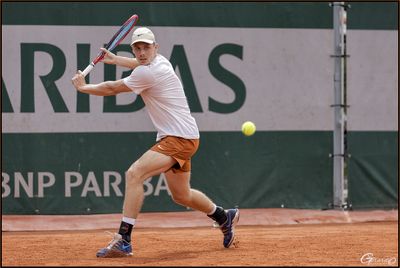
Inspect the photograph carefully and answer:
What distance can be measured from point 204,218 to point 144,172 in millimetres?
3416

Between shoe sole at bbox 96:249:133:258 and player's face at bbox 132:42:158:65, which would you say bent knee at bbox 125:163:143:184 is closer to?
shoe sole at bbox 96:249:133:258

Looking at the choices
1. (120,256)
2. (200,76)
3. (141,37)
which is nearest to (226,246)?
(120,256)

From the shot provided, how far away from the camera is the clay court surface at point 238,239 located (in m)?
5.86

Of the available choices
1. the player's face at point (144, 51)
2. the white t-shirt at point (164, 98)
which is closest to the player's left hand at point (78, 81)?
the white t-shirt at point (164, 98)

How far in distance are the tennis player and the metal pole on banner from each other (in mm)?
3713

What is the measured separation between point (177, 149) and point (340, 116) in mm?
4064

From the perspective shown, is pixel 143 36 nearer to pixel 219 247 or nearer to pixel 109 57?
pixel 109 57

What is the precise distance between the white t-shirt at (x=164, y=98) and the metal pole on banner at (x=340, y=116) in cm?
386

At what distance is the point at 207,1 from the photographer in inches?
375

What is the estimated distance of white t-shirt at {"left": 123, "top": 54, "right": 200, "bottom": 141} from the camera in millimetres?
6051

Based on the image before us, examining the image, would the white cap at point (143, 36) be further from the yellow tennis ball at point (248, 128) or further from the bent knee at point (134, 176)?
the yellow tennis ball at point (248, 128)

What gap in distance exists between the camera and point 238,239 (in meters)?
7.52

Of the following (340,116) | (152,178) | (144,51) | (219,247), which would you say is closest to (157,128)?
(144,51)

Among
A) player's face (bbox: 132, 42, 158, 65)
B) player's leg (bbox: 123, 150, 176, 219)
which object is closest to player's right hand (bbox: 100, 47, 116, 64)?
player's face (bbox: 132, 42, 158, 65)
